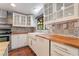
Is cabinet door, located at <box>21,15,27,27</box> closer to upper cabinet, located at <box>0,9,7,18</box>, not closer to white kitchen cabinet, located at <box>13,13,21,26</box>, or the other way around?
white kitchen cabinet, located at <box>13,13,21,26</box>

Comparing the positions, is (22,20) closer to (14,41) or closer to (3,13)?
(3,13)

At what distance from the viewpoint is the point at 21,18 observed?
4449 millimetres

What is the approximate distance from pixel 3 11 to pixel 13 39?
1.16 m

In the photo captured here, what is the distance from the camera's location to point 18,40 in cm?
379

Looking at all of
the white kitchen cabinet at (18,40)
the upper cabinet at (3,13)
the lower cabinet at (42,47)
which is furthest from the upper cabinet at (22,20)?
the lower cabinet at (42,47)

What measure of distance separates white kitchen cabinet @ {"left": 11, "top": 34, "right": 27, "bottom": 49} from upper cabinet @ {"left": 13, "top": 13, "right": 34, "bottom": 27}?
0.59 metres

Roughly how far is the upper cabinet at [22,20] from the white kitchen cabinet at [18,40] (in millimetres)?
589

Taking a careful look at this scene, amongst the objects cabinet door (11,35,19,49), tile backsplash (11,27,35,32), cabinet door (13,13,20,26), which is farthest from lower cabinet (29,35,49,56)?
tile backsplash (11,27,35,32)

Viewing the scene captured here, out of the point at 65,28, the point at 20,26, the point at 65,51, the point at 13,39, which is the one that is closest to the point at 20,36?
the point at 13,39

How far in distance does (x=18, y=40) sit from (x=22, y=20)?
1093mm

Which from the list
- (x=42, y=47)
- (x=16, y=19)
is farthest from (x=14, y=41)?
(x=42, y=47)

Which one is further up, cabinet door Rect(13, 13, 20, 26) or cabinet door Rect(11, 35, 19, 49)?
cabinet door Rect(13, 13, 20, 26)

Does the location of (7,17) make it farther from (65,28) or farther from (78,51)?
(78,51)

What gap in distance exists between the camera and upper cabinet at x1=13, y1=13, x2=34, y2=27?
13.6 feet
